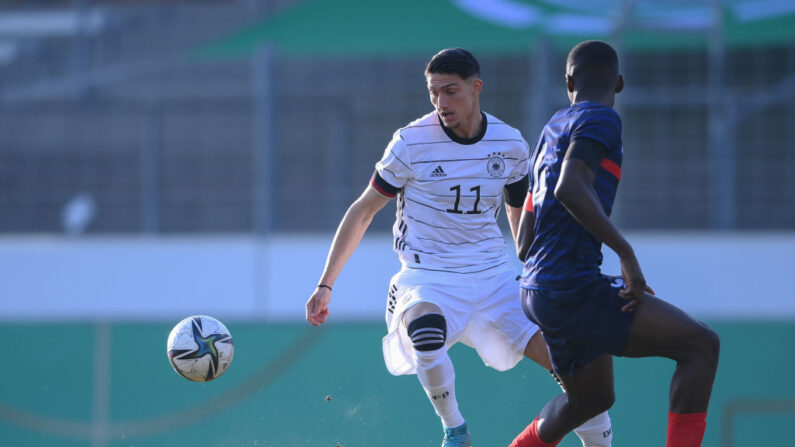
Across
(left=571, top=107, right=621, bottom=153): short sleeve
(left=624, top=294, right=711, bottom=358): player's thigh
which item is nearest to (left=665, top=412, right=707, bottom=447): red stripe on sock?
(left=624, top=294, right=711, bottom=358): player's thigh

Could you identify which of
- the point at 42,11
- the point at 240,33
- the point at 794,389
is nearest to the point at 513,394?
the point at 794,389

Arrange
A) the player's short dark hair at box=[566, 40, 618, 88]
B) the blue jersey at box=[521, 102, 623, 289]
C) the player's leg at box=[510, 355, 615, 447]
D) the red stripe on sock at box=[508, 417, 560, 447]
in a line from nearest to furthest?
the blue jersey at box=[521, 102, 623, 289] < the player's short dark hair at box=[566, 40, 618, 88] < the player's leg at box=[510, 355, 615, 447] < the red stripe on sock at box=[508, 417, 560, 447]

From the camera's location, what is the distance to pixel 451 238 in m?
3.95

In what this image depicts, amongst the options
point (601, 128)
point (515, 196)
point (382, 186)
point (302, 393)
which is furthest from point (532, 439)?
point (302, 393)

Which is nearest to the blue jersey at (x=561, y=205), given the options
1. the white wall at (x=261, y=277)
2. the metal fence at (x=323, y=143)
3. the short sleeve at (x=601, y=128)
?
the short sleeve at (x=601, y=128)

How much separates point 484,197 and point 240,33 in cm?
796

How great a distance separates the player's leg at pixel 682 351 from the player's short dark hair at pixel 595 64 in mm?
716

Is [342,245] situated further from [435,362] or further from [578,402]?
[578,402]

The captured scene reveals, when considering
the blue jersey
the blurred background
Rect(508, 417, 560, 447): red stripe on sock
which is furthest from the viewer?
the blurred background

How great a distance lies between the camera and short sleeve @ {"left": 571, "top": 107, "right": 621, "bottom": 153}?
3.08 meters

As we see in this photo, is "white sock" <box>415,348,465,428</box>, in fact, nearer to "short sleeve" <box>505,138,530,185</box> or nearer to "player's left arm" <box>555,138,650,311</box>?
"short sleeve" <box>505,138,530,185</box>

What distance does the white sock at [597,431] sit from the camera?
3746 mm

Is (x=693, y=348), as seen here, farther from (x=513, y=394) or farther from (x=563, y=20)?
(x=563, y=20)

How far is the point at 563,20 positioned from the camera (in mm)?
9508
